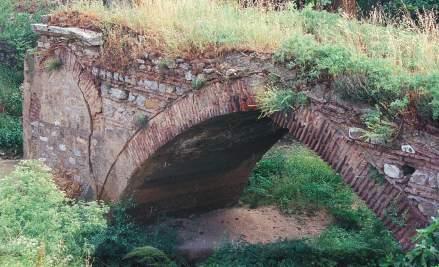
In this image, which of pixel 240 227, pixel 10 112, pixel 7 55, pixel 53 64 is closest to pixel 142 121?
pixel 53 64

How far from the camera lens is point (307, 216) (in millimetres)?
11109

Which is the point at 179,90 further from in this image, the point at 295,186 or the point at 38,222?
the point at 295,186

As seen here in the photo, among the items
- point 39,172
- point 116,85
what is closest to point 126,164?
point 116,85

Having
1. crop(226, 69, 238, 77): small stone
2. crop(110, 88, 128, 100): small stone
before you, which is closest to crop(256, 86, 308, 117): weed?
crop(226, 69, 238, 77): small stone

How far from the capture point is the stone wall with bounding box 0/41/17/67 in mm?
17061

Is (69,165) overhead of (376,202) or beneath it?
beneath

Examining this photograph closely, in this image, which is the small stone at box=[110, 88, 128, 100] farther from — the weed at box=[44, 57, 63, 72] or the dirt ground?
the dirt ground

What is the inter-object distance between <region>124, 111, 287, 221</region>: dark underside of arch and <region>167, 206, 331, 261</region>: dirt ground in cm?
23

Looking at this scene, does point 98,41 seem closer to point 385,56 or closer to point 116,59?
point 116,59

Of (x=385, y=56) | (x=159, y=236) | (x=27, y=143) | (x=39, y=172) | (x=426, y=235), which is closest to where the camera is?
(x=426, y=235)

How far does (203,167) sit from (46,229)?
11.4ft

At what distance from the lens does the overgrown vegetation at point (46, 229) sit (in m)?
6.12

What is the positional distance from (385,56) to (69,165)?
5.26 metres

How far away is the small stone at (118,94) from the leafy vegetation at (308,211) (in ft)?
8.24
